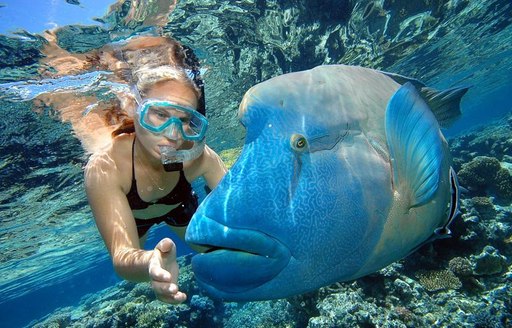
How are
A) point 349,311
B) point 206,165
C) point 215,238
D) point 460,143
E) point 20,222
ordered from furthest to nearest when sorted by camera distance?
point 460,143 < point 20,222 < point 349,311 < point 206,165 < point 215,238

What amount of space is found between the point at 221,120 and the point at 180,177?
9.87 meters

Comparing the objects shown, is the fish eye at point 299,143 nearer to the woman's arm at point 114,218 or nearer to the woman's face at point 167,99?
the woman's arm at point 114,218

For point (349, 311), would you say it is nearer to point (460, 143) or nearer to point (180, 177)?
point (180, 177)

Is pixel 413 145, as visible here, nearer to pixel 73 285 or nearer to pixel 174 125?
pixel 174 125

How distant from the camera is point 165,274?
1.49 meters

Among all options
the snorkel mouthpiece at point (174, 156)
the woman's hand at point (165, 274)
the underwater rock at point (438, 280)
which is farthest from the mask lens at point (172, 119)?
the underwater rock at point (438, 280)

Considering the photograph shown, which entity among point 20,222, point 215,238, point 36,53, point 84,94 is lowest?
point 20,222

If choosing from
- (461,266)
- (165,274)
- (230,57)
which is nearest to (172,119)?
(165,274)

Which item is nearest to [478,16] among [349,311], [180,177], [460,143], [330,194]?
[460,143]

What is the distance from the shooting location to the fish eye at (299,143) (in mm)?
1217

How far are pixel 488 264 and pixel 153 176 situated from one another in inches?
240

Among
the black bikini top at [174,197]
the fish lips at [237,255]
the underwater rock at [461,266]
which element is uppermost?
the fish lips at [237,255]

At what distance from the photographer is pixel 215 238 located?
1.09 meters

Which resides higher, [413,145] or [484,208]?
[413,145]
